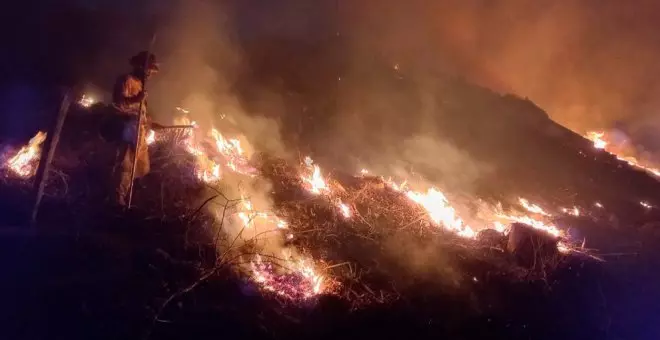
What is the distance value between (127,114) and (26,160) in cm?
299

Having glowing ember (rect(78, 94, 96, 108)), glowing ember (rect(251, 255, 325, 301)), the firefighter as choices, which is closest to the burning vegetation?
glowing ember (rect(251, 255, 325, 301))

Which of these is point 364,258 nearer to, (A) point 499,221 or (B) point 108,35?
(A) point 499,221

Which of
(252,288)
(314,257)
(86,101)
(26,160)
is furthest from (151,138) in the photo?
(252,288)

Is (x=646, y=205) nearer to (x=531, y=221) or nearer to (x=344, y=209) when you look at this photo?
(x=531, y=221)

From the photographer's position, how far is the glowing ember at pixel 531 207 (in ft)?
54.0

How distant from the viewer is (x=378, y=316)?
31.4ft

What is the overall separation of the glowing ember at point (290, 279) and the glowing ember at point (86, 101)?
8494mm

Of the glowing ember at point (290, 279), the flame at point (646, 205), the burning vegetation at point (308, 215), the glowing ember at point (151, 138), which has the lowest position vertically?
the glowing ember at point (290, 279)

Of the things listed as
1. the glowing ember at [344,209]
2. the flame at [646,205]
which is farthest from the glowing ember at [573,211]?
the glowing ember at [344,209]

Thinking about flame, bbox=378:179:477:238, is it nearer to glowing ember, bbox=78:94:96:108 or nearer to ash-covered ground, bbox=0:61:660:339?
ash-covered ground, bbox=0:61:660:339

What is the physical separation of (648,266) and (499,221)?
416 cm

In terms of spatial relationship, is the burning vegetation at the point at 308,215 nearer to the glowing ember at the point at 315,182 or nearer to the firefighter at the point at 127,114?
the glowing ember at the point at 315,182

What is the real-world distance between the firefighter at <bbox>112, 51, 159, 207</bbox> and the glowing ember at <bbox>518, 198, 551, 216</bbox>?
12461 mm

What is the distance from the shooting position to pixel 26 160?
1201cm
